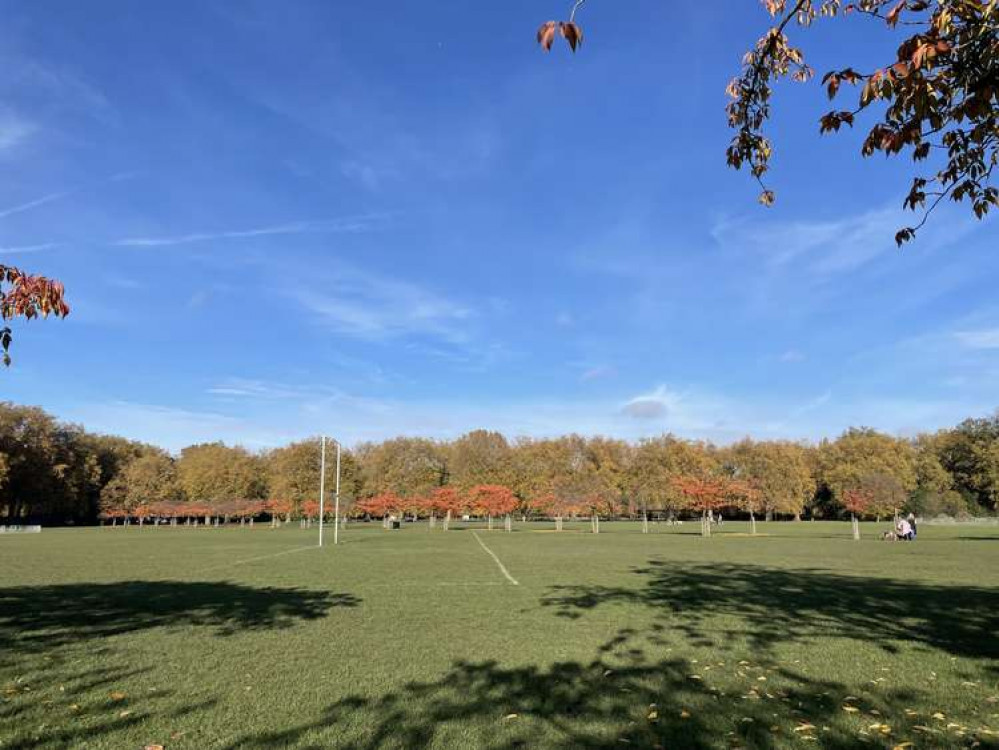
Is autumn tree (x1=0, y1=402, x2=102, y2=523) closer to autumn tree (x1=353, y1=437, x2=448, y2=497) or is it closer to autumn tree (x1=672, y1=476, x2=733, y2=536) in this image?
autumn tree (x1=353, y1=437, x2=448, y2=497)

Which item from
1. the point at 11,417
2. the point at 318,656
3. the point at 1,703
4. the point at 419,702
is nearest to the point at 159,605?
the point at 318,656

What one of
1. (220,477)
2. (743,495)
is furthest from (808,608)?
(220,477)

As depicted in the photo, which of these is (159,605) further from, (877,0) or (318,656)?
(877,0)

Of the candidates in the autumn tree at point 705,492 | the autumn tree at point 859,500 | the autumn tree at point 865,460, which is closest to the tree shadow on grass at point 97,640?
the autumn tree at point 859,500

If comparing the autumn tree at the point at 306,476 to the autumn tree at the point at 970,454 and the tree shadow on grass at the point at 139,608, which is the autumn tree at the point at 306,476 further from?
the autumn tree at the point at 970,454

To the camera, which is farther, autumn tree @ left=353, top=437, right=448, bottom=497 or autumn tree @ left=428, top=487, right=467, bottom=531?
autumn tree @ left=353, top=437, right=448, bottom=497

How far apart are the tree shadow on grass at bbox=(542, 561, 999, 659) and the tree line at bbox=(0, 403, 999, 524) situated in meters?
55.1

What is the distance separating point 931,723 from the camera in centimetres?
591

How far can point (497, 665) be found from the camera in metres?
8.11

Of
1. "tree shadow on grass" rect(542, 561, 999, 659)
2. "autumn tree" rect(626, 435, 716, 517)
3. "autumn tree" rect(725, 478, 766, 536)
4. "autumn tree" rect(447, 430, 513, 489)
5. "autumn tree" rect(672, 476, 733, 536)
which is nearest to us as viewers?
"tree shadow on grass" rect(542, 561, 999, 659)

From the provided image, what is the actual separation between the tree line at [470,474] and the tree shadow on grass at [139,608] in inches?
2252

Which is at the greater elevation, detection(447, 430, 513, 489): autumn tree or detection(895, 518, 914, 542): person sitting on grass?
detection(447, 430, 513, 489): autumn tree

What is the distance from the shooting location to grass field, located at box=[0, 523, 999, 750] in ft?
18.7

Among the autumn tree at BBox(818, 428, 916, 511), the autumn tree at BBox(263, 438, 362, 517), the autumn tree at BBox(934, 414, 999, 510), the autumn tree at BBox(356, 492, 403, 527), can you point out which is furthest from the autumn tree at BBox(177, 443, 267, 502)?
the autumn tree at BBox(934, 414, 999, 510)
